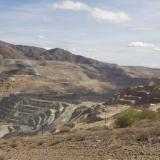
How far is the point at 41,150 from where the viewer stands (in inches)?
774

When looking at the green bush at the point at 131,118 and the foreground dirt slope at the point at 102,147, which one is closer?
the foreground dirt slope at the point at 102,147

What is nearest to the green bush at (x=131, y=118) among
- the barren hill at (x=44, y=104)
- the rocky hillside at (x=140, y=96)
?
the barren hill at (x=44, y=104)

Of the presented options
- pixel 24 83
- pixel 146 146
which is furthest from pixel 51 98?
pixel 146 146

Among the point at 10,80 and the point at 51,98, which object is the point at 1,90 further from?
the point at 51,98

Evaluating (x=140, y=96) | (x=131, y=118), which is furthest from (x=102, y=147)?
(x=140, y=96)

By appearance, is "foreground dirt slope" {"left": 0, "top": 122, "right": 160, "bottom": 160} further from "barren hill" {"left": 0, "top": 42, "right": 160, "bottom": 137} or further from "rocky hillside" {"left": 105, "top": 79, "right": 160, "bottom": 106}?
"rocky hillside" {"left": 105, "top": 79, "right": 160, "bottom": 106}

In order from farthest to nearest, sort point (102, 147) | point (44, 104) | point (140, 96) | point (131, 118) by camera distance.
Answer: point (44, 104), point (140, 96), point (131, 118), point (102, 147)

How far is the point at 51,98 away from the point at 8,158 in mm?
127171

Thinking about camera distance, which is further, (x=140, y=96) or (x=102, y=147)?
(x=140, y=96)

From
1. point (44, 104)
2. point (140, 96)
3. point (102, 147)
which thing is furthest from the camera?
point (44, 104)

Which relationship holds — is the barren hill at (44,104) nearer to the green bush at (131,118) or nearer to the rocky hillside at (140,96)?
the rocky hillside at (140,96)

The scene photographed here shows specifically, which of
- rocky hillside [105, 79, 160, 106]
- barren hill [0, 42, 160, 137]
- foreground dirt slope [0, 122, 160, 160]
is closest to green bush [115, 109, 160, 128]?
foreground dirt slope [0, 122, 160, 160]

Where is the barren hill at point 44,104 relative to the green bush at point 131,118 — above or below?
below

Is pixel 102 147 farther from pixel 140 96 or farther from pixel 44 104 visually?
pixel 44 104
